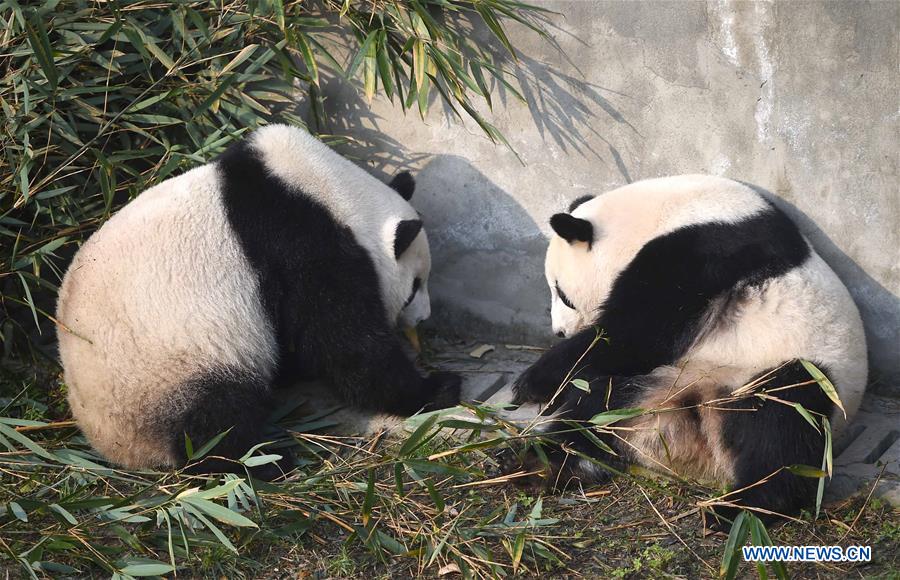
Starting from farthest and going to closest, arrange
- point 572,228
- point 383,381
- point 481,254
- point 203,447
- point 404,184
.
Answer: point 481,254 → point 404,184 → point 383,381 → point 572,228 → point 203,447

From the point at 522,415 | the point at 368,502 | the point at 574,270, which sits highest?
the point at 574,270

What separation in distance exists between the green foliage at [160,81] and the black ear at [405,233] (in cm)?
49

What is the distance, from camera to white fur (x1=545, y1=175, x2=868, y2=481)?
3031mm

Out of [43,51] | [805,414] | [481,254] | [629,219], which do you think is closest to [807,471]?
[805,414]

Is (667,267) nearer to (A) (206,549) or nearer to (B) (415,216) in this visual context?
(B) (415,216)

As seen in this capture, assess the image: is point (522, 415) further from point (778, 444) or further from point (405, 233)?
point (778, 444)

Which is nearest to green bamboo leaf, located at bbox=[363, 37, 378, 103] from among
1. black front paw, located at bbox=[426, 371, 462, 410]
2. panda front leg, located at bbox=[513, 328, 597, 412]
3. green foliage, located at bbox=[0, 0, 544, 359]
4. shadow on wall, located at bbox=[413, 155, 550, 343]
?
green foliage, located at bbox=[0, 0, 544, 359]

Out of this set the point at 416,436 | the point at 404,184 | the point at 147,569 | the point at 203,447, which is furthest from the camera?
the point at 404,184

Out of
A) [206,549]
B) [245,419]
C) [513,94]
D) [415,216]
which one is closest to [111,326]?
[245,419]

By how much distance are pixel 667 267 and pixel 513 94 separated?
1.07m

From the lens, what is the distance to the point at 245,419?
3252mm

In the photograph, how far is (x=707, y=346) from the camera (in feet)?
10.3

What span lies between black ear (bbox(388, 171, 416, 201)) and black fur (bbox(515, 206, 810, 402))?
107 centimetres

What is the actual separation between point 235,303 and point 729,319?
170 centimetres
